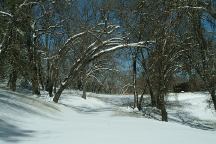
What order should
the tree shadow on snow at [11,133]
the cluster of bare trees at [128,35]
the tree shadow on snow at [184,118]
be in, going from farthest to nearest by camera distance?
the tree shadow on snow at [184,118] < the cluster of bare trees at [128,35] < the tree shadow on snow at [11,133]

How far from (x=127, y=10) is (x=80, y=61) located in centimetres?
403

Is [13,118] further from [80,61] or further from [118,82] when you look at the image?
[118,82]

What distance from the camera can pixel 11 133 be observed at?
9.95 metres

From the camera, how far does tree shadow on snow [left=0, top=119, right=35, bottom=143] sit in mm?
9195

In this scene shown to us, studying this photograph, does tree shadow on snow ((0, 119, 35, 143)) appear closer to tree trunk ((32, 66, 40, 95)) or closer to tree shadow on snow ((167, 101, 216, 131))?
tree trunk ((32, 66, 40, 95))

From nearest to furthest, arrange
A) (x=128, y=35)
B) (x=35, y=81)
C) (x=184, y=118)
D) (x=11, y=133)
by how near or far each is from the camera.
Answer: (x=11, y=133) < (x=35, y=81) < (x=128, y=35) < (x=184, y=118)

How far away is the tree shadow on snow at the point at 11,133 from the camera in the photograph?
30.2ft

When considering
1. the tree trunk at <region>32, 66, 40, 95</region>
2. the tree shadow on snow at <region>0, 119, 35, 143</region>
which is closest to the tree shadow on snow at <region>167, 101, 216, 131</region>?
the tree trunk at <region>32, 66, 40, 95</region>

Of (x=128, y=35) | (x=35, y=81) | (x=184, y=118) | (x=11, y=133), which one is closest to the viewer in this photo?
(x=11, y=133)

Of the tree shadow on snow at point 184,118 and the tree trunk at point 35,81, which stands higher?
the tree trunk at point 35,81

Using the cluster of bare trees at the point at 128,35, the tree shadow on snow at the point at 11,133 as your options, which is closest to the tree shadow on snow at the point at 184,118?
the cluster of bare trees at the point at 128,35

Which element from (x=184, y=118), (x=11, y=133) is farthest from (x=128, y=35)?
(x=11, y=133)

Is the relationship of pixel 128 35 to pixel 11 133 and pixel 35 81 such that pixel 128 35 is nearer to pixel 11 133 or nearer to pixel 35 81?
pixel 35 81

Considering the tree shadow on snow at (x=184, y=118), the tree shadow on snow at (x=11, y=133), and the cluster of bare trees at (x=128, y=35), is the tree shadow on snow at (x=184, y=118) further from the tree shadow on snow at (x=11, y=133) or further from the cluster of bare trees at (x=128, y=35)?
the tree shadow on snow at (x=11, y=133)
